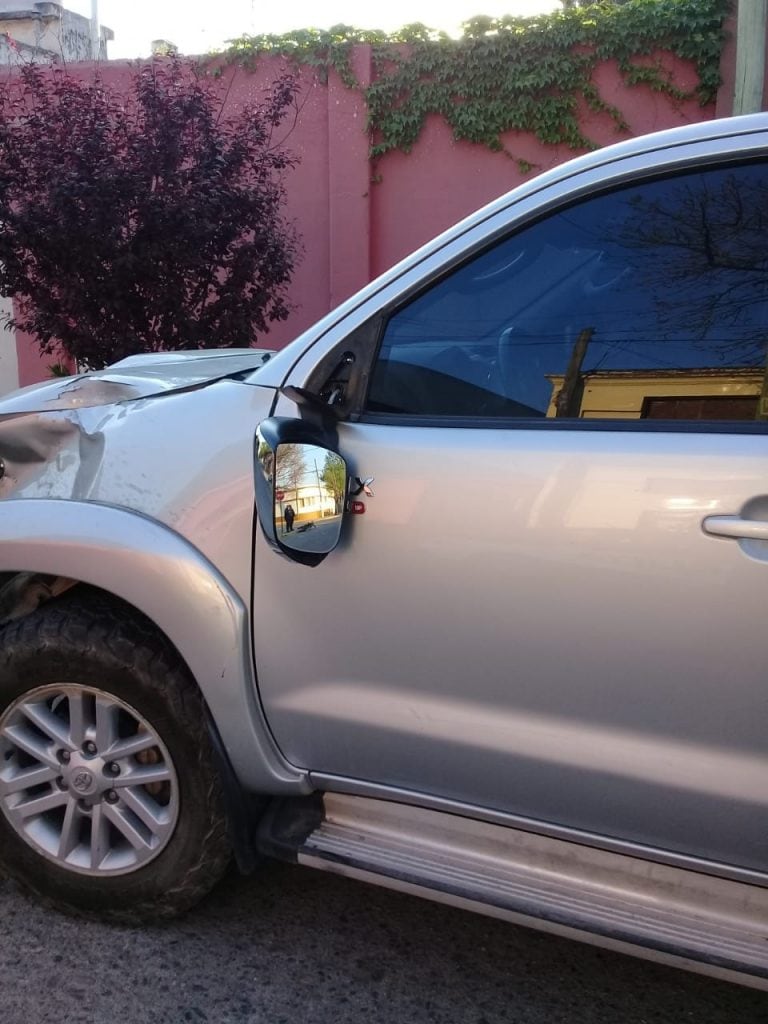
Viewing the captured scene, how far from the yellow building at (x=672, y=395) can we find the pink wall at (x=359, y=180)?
22.2 feet

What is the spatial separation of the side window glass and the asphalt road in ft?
4.66

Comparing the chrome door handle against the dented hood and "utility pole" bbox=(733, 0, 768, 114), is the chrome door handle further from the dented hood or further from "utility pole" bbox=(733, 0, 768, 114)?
"utility pole" bbox=(733, 0, 768, 114)

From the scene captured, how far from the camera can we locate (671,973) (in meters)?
2.45

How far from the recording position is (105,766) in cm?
247

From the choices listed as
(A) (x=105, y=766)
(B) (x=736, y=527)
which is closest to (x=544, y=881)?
(B) (x=736, y=527)

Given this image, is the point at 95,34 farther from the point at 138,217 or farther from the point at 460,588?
the point at 460,588

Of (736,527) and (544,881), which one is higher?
(736,527)

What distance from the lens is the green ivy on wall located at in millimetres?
8039

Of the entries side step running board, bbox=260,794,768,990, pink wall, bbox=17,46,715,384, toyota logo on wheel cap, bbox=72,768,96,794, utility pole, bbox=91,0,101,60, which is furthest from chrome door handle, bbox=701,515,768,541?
utility pole, bbox=91,0,101,60

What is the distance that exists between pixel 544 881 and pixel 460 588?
658mm

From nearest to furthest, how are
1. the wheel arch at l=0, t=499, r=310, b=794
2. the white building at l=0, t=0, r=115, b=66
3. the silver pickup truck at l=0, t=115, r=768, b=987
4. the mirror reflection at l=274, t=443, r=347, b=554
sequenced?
the silver pickup truck at l=0, t=115, r=768, b=987, the mirror reflection at l=274, t=443, r=347, b=554, the wheel arch at l=0, t=499, r=310, b=794, the white building at l=0, t=0, r=115, b=66

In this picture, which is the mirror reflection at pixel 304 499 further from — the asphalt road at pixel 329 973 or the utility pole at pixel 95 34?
the utility pole at pixel 95 34

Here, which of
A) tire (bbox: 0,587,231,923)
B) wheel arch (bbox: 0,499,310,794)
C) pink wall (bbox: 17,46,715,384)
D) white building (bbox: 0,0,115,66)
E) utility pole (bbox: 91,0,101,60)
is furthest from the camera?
utility pole (bbox: 91,0,101,60)

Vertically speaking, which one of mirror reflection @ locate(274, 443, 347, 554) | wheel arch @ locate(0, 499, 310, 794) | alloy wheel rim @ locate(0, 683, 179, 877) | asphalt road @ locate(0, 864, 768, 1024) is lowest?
asphalt road @ locate(0, 864, 768, 1024)
